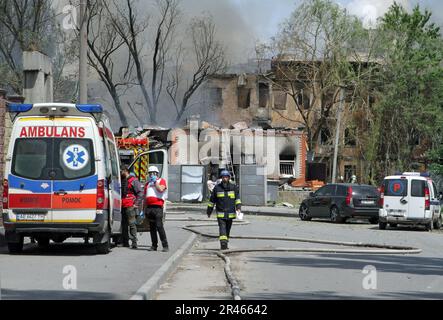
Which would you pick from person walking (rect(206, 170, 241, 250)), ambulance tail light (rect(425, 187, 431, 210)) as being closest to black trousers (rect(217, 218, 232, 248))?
person walking (rect(206, 170, 241, 250))

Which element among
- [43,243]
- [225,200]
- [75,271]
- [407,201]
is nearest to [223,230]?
[225,200]

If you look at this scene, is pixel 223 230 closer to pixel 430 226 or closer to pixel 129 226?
pixel 129 226

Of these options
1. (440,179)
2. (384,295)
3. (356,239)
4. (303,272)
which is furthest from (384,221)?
(384,295)

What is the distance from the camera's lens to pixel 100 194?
1756cm

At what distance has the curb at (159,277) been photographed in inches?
444

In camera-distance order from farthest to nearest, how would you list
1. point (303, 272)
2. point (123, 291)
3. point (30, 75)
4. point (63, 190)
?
point (30, 75)
point (63, 190)
point (303, 272)
point (123, 291)

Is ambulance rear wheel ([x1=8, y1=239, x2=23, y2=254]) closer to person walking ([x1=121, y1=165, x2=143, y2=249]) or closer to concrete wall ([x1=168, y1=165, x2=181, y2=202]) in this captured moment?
person walking ([x1=121, y1=165, x2=143, y2=249])

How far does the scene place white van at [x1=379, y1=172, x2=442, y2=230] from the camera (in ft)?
106

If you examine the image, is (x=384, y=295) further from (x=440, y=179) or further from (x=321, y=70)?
(x=321, y=70)

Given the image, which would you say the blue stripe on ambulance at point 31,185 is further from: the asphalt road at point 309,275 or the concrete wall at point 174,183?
the concrete wall at point 174,183

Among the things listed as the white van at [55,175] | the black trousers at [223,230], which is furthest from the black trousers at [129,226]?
the white van at [55,175]

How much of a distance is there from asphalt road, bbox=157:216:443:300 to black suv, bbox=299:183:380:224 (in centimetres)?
1061

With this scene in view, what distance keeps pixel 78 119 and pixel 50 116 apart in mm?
532

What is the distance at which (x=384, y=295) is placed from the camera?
41.9 feet
